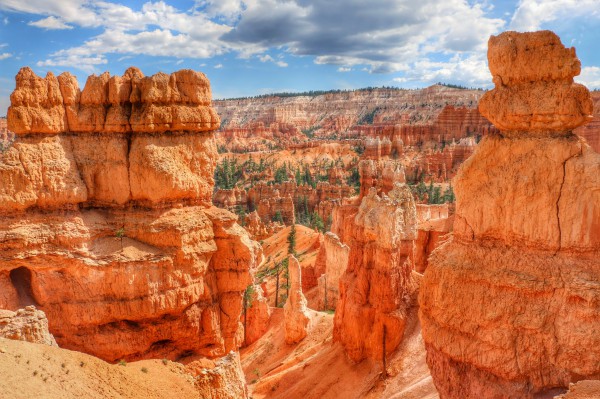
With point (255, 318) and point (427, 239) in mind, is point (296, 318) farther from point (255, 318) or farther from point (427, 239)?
point (427, 239)

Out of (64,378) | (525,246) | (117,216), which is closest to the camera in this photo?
(64,378)

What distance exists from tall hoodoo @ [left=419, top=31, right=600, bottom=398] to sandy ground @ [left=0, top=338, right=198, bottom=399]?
6906mm

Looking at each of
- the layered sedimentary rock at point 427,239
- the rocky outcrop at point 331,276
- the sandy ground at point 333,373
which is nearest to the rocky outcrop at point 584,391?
the sandy ground at point 333,373

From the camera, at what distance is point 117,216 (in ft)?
46.6

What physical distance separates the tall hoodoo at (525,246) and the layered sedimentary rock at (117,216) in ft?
24.9

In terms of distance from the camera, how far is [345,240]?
30969 mm

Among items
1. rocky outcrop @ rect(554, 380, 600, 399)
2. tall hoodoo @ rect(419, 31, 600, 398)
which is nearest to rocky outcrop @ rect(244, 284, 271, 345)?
tall hoodoo @ rect(419, 31, 600, 398)

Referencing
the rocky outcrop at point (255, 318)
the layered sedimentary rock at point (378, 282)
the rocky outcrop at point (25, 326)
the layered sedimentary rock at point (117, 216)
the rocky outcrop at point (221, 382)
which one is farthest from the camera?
the rocky outcrop at point (255, 318)

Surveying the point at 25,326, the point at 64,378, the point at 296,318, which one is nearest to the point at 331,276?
the point at 296,318

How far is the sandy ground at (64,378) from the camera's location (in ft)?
26.0

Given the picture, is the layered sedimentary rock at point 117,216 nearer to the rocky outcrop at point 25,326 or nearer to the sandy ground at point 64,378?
the rocky outcrop at point 25,326

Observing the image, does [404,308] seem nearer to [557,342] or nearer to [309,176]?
[557,342]

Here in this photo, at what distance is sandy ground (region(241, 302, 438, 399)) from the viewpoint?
1507cm

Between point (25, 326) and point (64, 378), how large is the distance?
7.34ft
